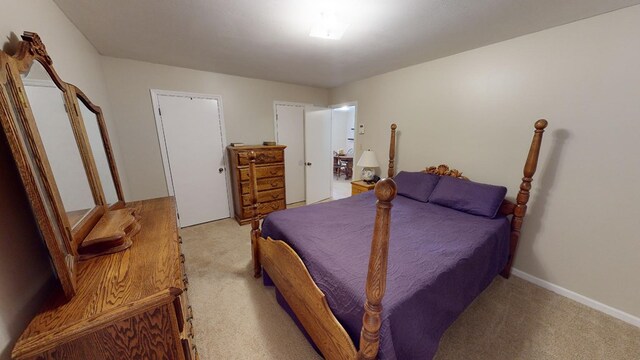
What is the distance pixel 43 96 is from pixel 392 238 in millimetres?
2047

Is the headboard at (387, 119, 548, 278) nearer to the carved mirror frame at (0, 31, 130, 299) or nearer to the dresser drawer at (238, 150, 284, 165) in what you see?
the dresser drawer at (238, 150, 284, 165)

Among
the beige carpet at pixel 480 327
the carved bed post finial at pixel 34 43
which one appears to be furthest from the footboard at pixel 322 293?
the carved bed post finial at pixel 34 43

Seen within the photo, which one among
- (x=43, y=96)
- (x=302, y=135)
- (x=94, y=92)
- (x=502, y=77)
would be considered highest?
(x=502, y=77)

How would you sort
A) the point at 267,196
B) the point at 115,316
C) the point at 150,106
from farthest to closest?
the point at 267,196, the point at 150,106, the point at 115,316

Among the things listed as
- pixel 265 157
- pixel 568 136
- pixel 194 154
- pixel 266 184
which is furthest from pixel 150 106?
pixel 568 136

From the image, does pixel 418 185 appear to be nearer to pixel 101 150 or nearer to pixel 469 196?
pixel 469 196

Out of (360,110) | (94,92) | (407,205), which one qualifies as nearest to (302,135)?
(360,110)

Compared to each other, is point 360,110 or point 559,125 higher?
point 360,110

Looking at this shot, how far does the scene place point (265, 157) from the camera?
3.37 m

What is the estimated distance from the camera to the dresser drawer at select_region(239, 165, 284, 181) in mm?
3211

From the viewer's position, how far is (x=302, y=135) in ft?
13.5

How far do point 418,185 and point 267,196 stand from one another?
7.37 ft

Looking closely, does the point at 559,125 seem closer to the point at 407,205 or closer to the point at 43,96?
the point at 407,205

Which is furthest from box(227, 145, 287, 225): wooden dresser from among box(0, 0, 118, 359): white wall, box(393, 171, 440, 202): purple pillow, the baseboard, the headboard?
the baseboard
